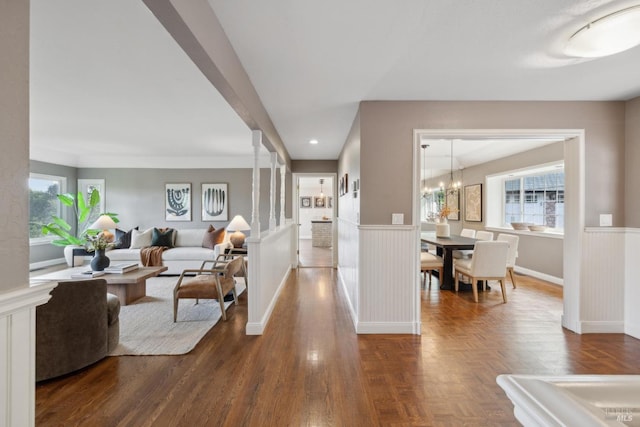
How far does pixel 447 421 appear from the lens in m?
1.73

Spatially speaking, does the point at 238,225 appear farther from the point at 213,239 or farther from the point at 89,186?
the point at 89,186

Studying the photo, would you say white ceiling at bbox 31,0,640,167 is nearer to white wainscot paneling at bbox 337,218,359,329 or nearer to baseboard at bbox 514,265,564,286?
white wainscot paneling at bbox 337,218,359,329

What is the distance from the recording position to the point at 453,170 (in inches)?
312

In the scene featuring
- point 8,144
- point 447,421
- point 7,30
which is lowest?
point 447,421

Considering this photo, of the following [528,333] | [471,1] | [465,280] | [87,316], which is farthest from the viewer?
[465,280]

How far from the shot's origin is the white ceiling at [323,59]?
1705mm

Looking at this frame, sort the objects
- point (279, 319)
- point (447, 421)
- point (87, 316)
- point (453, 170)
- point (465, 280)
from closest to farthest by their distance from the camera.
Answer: point (447, 421) < point (87, 316) < point (279, 319) < point (465, 280) < point (453, 170)

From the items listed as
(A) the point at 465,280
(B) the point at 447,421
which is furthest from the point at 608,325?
(B) the point at 447,421

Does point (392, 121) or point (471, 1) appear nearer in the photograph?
point (471, 1)

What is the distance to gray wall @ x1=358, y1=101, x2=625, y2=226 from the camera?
9.74ft

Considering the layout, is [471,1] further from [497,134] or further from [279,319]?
[279,319]

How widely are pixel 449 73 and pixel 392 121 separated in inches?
27.5

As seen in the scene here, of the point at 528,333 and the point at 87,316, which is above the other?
the point at 87,316

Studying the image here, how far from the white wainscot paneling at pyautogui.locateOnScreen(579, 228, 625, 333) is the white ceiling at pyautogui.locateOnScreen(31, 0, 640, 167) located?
1.43 meters
